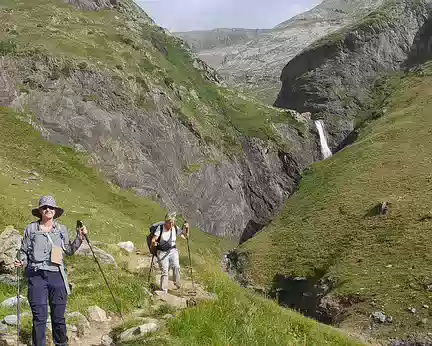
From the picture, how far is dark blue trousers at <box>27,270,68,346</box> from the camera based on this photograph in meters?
8.66

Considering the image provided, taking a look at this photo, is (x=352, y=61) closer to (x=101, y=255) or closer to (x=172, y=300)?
(x=101, y=255)

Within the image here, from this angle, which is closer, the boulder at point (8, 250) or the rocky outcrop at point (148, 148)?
the boulder at point (8, 250)

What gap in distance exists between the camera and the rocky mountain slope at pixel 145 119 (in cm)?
5691

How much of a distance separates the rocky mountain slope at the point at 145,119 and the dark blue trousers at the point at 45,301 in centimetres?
4547

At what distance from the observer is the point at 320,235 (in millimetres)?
51781

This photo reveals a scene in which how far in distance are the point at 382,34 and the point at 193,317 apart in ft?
436

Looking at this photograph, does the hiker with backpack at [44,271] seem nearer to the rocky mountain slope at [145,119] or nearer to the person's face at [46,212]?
the person's face at [46,212]

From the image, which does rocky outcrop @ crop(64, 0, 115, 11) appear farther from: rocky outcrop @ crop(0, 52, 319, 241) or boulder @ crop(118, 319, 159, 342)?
boulder @ crop(118, 319, 159, 342)

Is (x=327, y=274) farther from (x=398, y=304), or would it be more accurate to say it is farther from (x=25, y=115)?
(x=25, y=115)

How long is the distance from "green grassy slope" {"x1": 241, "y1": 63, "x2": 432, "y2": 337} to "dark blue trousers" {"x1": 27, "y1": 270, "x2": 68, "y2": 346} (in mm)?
28309

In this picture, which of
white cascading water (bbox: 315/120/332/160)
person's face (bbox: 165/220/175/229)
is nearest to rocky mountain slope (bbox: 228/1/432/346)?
white cascading water (bbox: 315/120/332/160)

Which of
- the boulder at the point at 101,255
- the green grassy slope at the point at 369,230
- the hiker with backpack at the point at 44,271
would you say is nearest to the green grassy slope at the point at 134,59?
the green grassy slope at the point at 369,230

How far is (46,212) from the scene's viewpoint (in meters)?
9.04

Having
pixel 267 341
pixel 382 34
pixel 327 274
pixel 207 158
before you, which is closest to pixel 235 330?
pixel 267 341
